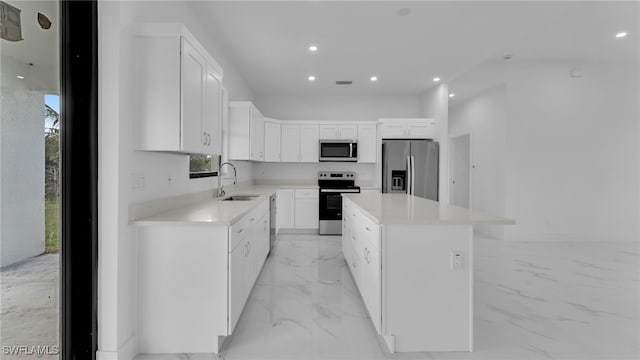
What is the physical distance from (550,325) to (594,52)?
164 inches

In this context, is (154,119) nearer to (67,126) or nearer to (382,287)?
(67,126)

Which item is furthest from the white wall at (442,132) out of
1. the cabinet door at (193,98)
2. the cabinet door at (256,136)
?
the cabinet door at (193,98)

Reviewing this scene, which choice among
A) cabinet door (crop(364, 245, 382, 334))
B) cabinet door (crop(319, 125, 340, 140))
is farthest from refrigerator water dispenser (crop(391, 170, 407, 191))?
cabinet door (crop(364, 245, 382, 334))

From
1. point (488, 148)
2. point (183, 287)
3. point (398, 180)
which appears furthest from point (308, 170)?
point (183, 287)

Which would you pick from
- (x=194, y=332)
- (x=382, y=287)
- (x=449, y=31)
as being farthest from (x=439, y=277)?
(x=449, y=31)

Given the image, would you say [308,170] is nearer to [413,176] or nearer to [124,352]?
[413,176]

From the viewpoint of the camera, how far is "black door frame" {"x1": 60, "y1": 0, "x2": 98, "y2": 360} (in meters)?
1.68

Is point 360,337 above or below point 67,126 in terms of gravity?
below

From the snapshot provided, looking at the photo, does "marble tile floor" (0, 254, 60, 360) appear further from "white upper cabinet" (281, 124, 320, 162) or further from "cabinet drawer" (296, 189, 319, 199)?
"white upper cabinet" (281, 124, 320, 162)

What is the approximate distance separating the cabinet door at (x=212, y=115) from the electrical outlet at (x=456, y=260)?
6.56ft

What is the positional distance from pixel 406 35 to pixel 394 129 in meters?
2.22

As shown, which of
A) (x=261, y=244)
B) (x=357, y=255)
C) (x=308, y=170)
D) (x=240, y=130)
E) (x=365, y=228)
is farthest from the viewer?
(x=308, y=170)

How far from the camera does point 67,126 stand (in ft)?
5.51

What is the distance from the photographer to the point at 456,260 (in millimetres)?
1935
